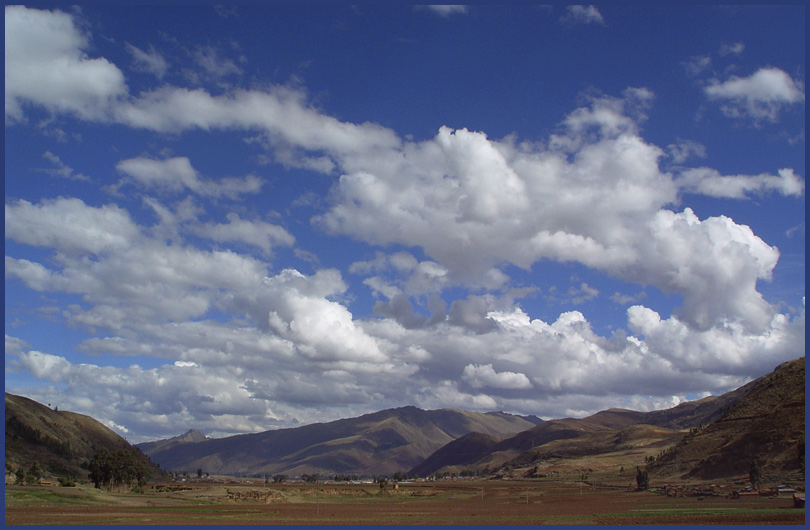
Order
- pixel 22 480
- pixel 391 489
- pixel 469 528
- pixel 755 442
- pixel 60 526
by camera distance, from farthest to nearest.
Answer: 1. pixel 391 489
2. pixel 755 442
3. pixel 22 480
4. pixel 469 528
5. pixel 60 526

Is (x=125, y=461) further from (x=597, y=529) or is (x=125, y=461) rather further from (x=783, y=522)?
(x=783, y=522)

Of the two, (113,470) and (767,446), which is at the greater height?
(113,470)

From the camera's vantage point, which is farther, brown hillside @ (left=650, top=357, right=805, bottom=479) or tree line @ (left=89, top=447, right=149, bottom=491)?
brown hillside @ (left=650, top=357, right=805, bottom=479)

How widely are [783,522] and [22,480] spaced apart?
14690 centimetres

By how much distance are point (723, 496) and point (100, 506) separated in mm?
110505

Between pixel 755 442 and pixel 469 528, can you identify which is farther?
pixel 755 442

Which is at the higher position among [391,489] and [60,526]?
[60,526]

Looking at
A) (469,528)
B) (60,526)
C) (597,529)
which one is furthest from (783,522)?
(60,526)

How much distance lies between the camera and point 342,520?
80.8 m

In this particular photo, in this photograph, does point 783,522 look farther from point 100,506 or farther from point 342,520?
point 100,506

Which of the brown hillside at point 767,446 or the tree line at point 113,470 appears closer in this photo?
the tree line at point 113,470

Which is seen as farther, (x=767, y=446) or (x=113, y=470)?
(x=767, y=446)

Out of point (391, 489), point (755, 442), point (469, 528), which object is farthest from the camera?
point (391, 489)

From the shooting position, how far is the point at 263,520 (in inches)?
3189
